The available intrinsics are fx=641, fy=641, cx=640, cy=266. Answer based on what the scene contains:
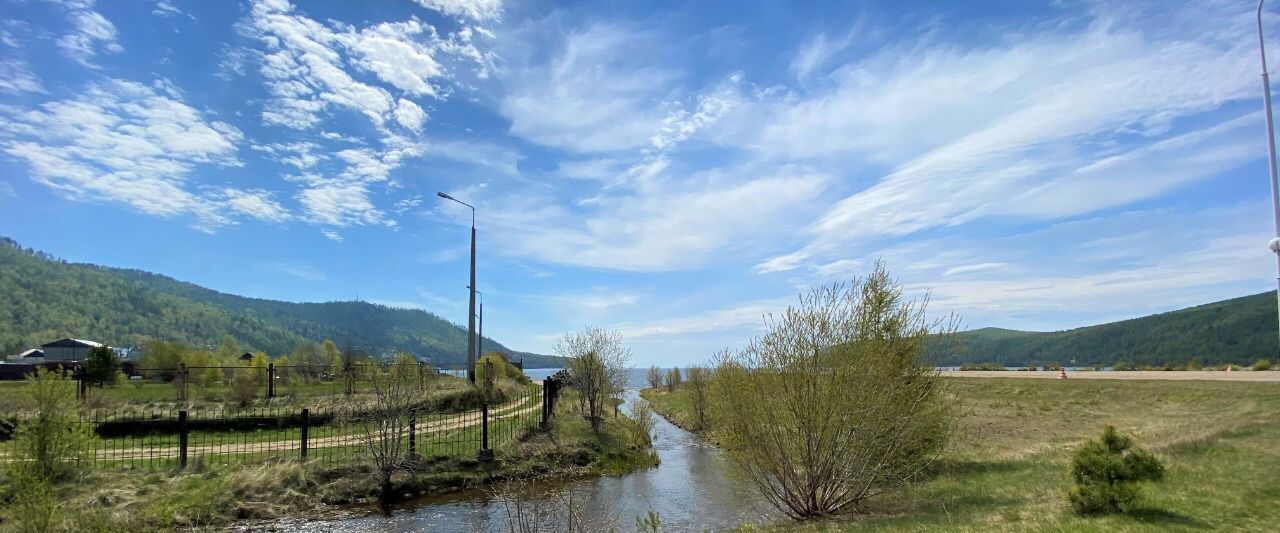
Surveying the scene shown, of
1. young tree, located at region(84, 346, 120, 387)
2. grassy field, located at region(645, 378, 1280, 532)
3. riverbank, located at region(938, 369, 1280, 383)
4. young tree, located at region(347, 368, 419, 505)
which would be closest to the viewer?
grassy field, located at region(645, 378, 1280, 532)

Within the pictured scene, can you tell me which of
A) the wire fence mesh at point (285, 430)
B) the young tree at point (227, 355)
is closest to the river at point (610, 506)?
the wire fence mesh at point (285, 430)

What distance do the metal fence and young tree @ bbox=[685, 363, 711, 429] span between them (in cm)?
1040

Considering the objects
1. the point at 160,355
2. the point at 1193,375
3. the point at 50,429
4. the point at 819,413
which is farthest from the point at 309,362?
the point at 1193,375

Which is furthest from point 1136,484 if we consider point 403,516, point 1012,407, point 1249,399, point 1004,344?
point 1004,344

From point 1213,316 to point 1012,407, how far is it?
130m

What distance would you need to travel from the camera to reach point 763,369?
12219 mm

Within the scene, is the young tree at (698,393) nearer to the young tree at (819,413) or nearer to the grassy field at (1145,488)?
the grassy field at (1145,488)

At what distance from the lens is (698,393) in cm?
3778

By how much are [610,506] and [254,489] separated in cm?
851

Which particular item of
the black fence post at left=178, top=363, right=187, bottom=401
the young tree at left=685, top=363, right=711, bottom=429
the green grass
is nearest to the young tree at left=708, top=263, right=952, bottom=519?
the green grass

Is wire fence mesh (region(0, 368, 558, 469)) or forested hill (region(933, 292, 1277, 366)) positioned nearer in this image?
wire fence mesh (region(0, 368, 558, 469))

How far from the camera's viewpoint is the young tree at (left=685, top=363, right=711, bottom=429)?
34969mm

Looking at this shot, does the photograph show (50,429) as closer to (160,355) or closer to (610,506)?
(610,506)

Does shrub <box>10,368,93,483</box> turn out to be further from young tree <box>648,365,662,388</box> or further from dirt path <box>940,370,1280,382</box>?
young tree <box>648,365,662,388</box>
